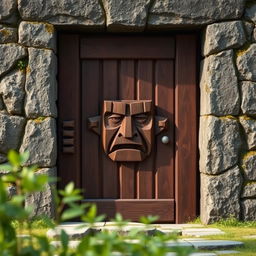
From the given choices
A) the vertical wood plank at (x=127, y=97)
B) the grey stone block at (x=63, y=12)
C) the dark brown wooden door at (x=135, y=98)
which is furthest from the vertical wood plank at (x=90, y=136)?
the grey stone block at (x=63, y=12)

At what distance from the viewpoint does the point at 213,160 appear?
5633 millimetres

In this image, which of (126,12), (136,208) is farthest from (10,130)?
(126,12)

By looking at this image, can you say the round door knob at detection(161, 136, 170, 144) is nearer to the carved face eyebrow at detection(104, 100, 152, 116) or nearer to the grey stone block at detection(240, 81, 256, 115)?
the carved face eyebrow at detection(104, 100, 152, 116)

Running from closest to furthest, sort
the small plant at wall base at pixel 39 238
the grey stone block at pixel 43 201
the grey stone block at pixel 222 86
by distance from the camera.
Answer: the small plant at wall base at pixel 39 238 < the grey stone block at pixel 43 201 < the grey stone block at pixel 222 86

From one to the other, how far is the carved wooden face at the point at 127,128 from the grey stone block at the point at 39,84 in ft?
1.75

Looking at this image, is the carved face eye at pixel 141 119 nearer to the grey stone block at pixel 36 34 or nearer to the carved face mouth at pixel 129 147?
the carved face mouth at pixel 129 147

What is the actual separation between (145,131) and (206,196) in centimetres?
85

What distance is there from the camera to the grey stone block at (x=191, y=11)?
5660 millimetres

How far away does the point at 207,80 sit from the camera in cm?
570

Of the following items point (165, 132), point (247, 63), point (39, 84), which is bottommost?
point (165, 132)

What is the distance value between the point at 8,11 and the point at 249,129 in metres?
2.51

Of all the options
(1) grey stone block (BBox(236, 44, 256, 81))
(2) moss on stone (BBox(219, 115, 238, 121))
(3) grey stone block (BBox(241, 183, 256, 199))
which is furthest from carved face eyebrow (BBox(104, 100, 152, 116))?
(3) grey stone block (BBox(241, 183, 256, 199))

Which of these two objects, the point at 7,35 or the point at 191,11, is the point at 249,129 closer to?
the point at 191,11

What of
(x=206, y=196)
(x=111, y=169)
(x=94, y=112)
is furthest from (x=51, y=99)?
(x=206, y=196)
